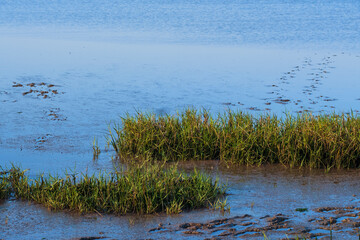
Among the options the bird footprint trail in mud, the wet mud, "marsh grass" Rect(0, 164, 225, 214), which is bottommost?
the wet mud

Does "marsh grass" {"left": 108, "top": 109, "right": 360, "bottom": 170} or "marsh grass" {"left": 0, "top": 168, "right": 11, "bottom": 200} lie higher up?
"marsh grass" {"left": 108, "top": 109, "right": 360, "bottom": 170}

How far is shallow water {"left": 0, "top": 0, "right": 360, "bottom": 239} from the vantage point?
22.2 ft

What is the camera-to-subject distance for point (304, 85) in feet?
46.9

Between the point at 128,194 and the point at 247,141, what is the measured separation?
8.27 ft

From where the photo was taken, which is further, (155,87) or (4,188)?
(155,87)

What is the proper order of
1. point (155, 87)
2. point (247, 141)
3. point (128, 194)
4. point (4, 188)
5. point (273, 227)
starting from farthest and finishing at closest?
1. point (155, 87)
2. point (247, 141)
3. point (4, 188)
4. point (128, 194)
5. point (273, 227)

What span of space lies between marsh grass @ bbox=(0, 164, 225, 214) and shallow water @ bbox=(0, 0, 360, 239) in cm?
16

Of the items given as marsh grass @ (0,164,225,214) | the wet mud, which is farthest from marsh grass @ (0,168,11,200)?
the wet mud

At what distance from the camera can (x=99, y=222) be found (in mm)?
6156

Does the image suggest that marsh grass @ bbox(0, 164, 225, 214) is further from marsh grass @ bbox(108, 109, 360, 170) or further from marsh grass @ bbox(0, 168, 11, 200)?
marsh grass @ bbox(108, 109, 360, 170)

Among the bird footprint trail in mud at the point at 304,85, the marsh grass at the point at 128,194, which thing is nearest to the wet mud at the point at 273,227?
the marsh grass at the point at 128,194

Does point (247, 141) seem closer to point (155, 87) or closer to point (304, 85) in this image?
point (155, 87)

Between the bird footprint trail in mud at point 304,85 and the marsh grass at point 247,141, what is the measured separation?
127 inches

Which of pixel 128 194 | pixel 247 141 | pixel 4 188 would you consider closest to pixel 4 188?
pixel 4 188
